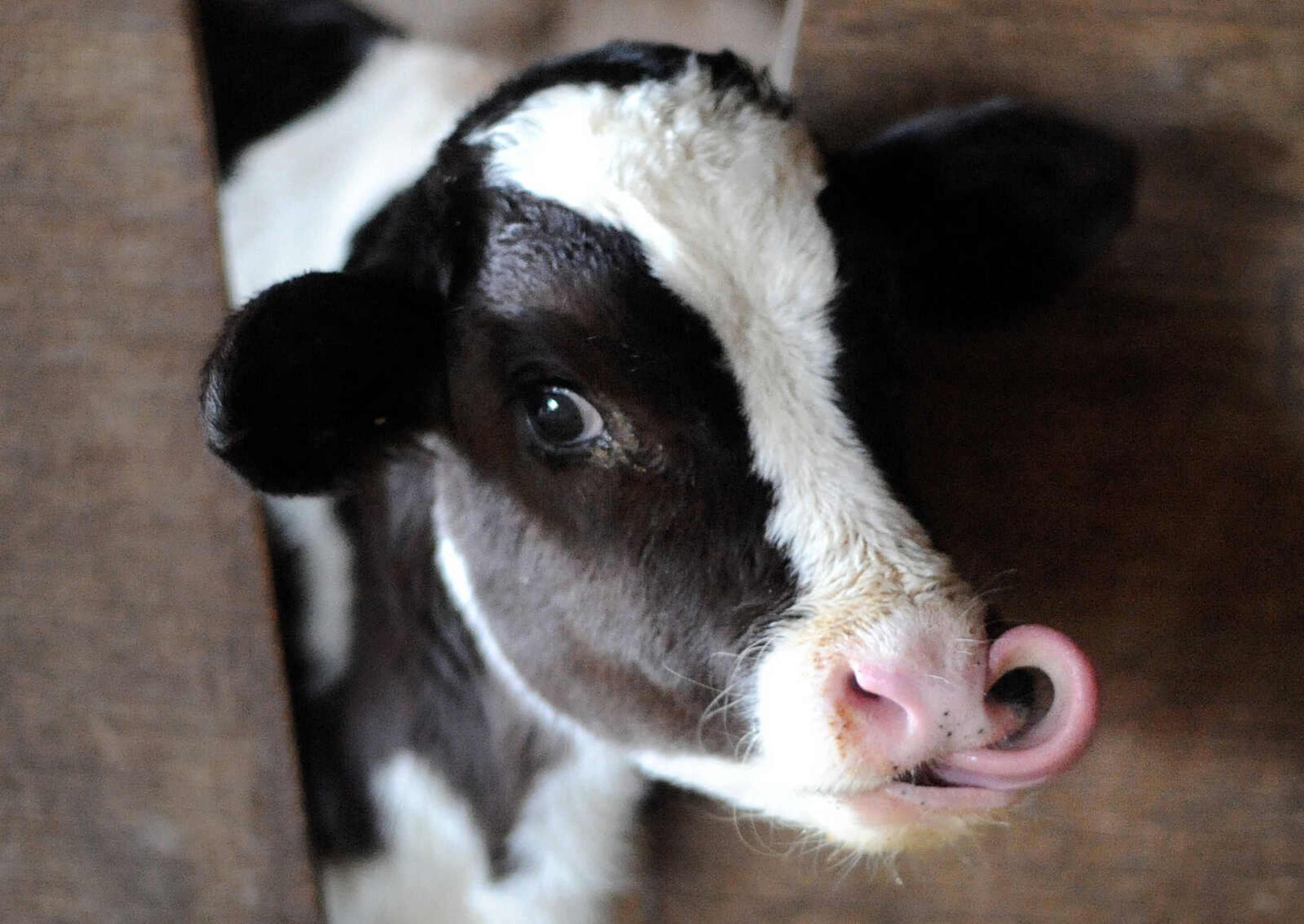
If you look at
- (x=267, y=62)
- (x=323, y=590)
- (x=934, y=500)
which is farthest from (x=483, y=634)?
(x=267, y=62)

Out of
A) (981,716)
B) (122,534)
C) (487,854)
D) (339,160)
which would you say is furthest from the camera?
(339,160)

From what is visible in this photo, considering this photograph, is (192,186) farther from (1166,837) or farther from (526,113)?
(1166,837)

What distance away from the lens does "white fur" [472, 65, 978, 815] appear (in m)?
0.85

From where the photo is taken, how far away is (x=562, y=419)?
987 millimetres

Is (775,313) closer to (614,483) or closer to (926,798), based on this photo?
(614,483)

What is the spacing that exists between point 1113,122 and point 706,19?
1.60m

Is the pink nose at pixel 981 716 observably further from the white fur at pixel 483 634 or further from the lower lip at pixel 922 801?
the white fur at pixel 483 634

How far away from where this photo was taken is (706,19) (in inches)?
99.7

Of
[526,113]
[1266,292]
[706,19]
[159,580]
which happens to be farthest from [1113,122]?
[706,19]

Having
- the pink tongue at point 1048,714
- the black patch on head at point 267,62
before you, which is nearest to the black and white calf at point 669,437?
the pink tongue at point 1048,714

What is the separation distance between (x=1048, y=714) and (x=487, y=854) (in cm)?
74

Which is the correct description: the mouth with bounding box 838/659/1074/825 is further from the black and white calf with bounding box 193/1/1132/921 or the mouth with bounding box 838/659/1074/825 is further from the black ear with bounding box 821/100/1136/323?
the black ear with bounding box 821/100/1136/323

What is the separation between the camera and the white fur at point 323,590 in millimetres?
1396

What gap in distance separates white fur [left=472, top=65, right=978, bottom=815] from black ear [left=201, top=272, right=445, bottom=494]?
17 centimetres
